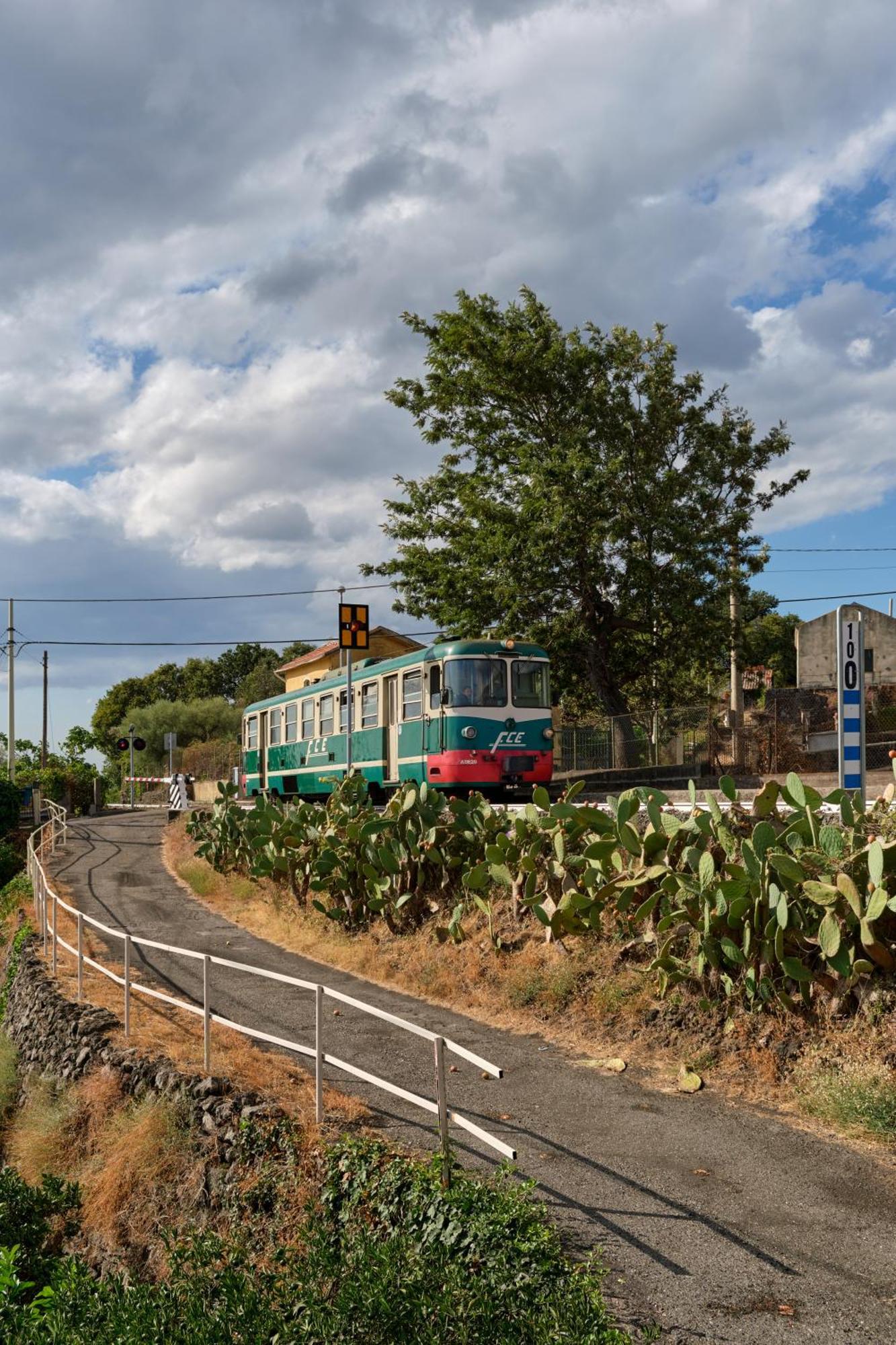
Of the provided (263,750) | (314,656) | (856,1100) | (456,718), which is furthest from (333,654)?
(856,1100)

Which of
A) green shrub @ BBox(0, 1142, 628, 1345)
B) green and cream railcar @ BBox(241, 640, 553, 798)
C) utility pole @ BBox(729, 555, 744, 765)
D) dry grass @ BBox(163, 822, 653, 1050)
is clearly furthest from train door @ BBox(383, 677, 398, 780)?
green shrub @ BBox(0, 1142, 628, 1345)

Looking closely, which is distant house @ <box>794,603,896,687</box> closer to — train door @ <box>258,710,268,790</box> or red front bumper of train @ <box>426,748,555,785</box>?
train door @ <box>258,710,268,790</box>

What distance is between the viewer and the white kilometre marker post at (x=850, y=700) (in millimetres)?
9609

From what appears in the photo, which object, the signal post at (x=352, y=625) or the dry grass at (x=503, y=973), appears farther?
the signal post at (x=352, y=625)

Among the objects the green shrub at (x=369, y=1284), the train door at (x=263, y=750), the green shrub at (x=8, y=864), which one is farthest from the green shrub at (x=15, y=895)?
the green shrub at (x=369, y=1284)

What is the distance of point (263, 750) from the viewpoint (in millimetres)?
29641

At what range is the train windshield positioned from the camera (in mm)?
18578

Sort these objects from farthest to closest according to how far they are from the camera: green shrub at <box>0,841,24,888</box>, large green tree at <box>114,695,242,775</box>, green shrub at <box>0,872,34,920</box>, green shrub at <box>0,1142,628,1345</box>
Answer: large green tree at <box>114,695,242,775</box> < green shrub at <box>0,841,24,888</box> < green shrub at <box>0,872,34,920</box> < green shrub at <box>0,1142,628,1345</box>

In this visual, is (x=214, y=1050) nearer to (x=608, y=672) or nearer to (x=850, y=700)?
(x=850, y=700)

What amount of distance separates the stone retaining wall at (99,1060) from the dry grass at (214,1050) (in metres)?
0.15

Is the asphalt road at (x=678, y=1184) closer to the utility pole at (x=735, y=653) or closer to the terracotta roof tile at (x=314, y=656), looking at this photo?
the utility pole at (x=735, y=653)

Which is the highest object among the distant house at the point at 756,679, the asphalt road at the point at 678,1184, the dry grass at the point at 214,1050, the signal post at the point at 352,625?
the distant house at the point at 756,679

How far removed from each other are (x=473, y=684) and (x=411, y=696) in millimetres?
1577

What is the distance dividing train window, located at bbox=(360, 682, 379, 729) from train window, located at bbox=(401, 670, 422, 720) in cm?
116
